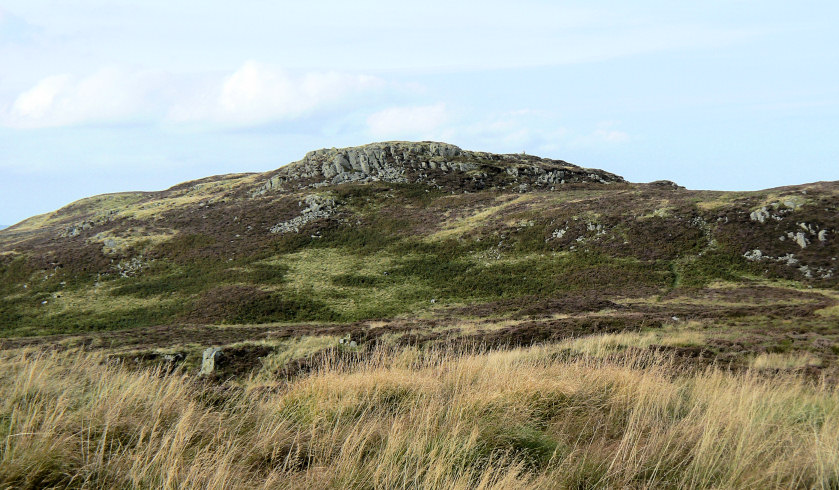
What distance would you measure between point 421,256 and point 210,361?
29.3 metres

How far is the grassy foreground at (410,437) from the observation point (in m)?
3.31

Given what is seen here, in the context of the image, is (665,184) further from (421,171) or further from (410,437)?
(410,437)

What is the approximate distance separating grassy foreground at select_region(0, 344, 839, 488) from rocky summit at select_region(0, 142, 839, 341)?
12.4 meters

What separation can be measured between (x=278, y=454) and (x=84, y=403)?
2153 millimetres

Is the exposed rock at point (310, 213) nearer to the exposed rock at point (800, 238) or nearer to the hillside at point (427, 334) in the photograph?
the hillside at point (427, 334)

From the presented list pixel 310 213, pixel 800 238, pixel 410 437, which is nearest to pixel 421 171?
pixel 310 213

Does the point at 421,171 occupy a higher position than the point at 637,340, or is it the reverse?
the point at 421,171

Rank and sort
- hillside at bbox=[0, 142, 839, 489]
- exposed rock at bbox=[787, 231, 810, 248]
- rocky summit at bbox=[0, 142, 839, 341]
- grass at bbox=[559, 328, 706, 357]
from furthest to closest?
exposed rock at bbox=[787, 231, 810, 248]
rocky summit at bbox=[0, 142, 839, 341]
grass at bbox=[559, 328, 706, 357]
hillside at bbox=[0, 142, 839, 489]

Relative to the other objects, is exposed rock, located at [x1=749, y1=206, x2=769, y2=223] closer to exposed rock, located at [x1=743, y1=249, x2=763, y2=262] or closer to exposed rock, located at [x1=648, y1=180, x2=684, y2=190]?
exposed rock, located at [x1=743, y1=249, x2=763, y2=262]

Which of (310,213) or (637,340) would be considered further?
(310,213)

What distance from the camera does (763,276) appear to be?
110ft

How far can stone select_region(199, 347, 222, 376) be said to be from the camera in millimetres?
16736

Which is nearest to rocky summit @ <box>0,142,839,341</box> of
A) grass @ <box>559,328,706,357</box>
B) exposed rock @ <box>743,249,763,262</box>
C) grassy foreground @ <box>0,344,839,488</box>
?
exposed rock @ <box>743,249,763,262</box>

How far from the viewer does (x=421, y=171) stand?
6906 cm
